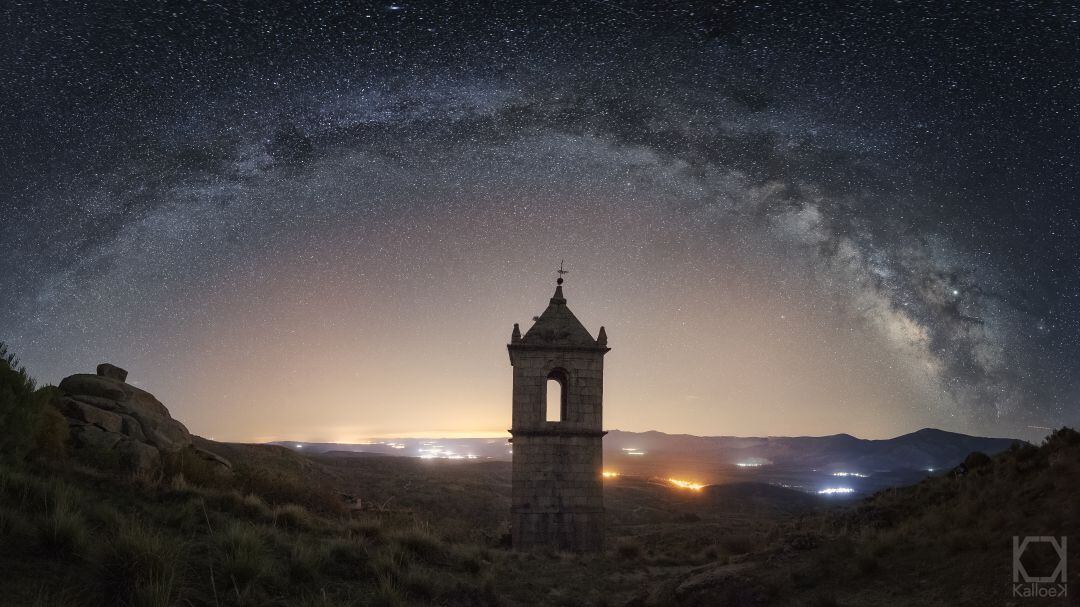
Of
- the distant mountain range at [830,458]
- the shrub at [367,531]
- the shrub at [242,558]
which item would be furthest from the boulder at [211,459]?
the distant mountain range at [830,458]

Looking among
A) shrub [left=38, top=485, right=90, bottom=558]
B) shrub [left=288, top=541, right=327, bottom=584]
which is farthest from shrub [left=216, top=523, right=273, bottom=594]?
shrub [left=38, top=485, right=90, bottom=558]

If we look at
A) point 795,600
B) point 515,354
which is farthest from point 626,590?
point 515,354

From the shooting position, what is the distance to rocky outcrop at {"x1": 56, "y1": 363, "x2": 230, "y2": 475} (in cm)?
1348

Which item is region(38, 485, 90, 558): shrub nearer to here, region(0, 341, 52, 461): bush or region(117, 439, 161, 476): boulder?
region(0, 341, 52, 461): bush

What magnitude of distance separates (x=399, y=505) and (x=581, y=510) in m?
15.5

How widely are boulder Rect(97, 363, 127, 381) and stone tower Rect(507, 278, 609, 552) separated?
1254cm

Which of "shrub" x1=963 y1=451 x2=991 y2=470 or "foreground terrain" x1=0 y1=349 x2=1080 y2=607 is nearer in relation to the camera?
"foreground terrain" x1=0 y1=349 x2=1080 y2=607

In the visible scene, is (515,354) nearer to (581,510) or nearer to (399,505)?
(581,510)

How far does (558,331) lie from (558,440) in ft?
12.4

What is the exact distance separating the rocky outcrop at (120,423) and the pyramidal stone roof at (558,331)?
10.3 meters

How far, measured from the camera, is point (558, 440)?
67.9 feet

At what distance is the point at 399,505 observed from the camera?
106 ft

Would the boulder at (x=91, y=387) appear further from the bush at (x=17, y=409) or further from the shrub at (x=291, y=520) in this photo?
the shrub at (x=291, y=520)

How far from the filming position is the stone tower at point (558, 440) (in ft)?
65.7
